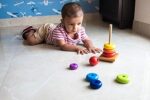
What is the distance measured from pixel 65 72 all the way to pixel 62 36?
0.35m

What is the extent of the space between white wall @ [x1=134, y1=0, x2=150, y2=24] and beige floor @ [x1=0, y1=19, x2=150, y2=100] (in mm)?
158

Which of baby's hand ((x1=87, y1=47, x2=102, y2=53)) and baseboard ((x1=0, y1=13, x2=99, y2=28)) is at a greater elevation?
baseboard ((x1=0, y1=13, x2=99, y2=28))

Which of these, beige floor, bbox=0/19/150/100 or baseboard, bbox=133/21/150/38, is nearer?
beige floor, bbox=0/19/150/100

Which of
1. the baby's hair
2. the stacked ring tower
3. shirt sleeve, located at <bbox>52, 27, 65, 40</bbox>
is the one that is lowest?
the stacked ring tower

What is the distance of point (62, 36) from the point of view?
1.59 meters

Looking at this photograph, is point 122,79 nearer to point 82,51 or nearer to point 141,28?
point 82,51

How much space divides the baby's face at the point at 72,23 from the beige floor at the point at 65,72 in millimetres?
141

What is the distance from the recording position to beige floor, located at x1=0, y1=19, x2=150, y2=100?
1109mm

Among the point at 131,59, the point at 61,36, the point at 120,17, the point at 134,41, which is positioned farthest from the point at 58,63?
the point at 120,17

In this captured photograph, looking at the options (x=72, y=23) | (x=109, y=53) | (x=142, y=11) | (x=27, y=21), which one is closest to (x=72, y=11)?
(x=72, y=23)

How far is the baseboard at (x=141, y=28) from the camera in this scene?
1.83 meters

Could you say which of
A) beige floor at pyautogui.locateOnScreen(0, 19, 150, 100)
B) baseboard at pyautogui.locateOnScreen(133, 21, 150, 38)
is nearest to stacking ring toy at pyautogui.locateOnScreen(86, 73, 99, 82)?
beige floor at pyautogui.locateOnScreen(0, 19, 150, 100)

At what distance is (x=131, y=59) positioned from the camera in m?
1.43

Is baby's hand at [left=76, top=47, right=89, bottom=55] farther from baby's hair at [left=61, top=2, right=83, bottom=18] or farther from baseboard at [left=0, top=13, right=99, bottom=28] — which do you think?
baseboard at [left=0, top=13, right=99, bottom=28]
